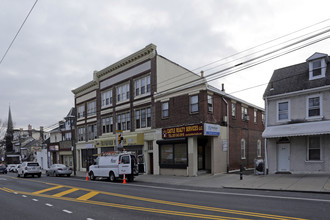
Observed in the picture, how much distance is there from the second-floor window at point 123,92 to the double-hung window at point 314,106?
1768 cm

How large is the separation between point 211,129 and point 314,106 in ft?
24.0

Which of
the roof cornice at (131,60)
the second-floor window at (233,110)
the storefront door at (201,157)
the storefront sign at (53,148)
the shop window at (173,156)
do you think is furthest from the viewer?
the storefront sign at (53,148)

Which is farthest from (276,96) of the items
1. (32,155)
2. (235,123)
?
(32,155)

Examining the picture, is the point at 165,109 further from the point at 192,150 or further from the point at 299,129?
the point at 299,129

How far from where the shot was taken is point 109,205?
10.0m

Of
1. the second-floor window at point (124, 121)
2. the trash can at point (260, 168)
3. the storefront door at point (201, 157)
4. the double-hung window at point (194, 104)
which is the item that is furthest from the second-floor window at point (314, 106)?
the second-floor window at point (124, 121)

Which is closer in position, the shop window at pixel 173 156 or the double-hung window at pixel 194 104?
the double-hung window at pixel 194 104

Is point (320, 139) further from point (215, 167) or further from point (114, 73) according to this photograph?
point (114, 73)

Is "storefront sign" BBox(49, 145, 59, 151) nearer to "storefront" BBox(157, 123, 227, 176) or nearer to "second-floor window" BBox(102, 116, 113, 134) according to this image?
"second-floor window" BBox(102, 116, 113, 134)

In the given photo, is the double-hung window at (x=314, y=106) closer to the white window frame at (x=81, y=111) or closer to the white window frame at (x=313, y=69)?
the white window frame at (x=313, y=69)

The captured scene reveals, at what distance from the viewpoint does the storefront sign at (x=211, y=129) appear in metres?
20.4

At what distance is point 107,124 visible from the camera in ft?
106

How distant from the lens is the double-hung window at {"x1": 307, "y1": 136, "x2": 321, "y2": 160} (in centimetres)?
1723

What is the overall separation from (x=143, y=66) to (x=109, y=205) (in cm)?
1848
